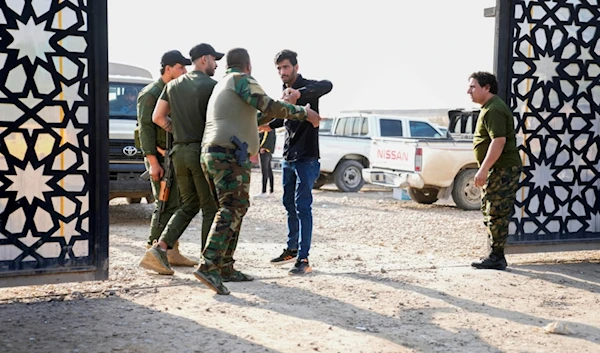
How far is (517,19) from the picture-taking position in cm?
798

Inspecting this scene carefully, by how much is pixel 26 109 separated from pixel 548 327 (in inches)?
164

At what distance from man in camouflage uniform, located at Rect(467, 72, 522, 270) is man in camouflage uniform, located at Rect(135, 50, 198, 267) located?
2825mm

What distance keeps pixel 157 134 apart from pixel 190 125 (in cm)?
69

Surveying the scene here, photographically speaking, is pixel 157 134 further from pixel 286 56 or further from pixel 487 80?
pixel 487 80

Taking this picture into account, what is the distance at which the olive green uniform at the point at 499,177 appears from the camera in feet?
24.8

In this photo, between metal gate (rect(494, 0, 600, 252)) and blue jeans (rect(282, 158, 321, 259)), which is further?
metal gate (rect(494, 0, 600, 252))

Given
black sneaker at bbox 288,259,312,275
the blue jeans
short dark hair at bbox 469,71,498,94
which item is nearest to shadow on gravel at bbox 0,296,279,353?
black sneaker at bbox 288,259,312,275

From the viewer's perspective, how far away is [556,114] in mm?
8305

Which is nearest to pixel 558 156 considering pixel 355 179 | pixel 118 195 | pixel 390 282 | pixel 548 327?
pixel 390 282

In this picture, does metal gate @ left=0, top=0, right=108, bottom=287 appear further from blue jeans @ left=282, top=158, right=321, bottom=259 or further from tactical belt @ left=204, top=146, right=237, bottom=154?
blue jeans @ left=282, top=158, right=321, bottom=259

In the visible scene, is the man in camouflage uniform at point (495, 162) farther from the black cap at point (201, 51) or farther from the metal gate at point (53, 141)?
the metal gate at point (53, 141)

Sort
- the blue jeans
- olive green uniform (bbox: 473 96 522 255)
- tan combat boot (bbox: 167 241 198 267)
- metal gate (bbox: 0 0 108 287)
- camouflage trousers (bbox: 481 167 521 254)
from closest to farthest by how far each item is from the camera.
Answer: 1. metal gate (bbox: 0 0 108 287)
2. the blue jeans
3. olive green uniform (bbox: 473 96 522 255)
4. camouflage trousers (bbox: 481 167 521 254)
5. tan combat boot (bbox: 167 241 198 267)

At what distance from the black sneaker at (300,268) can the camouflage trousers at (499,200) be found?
72.8 inches

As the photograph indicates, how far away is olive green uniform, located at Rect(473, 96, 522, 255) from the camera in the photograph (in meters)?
7.55
